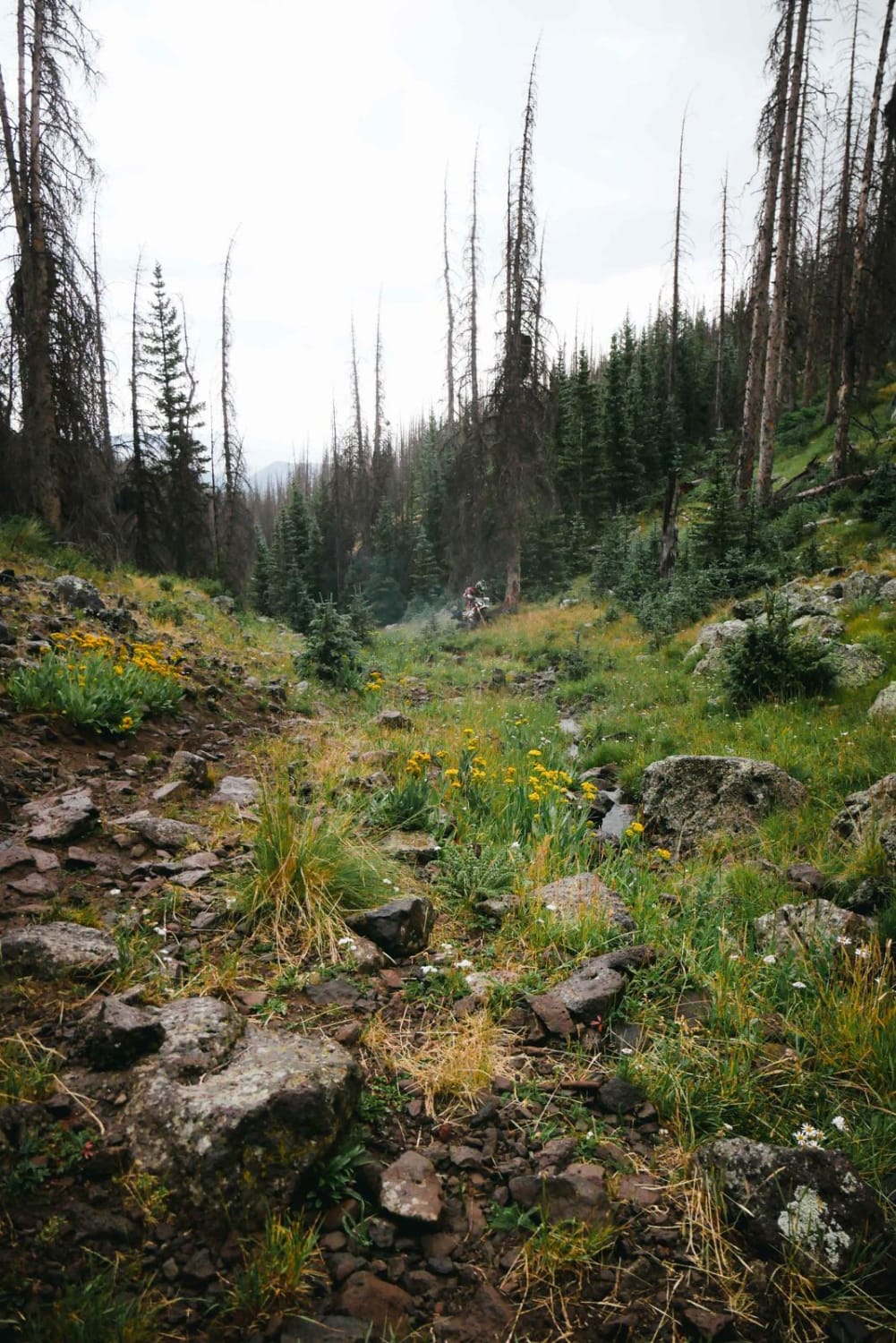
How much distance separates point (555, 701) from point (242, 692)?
5.65 metres

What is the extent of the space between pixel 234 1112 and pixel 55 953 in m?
1.10

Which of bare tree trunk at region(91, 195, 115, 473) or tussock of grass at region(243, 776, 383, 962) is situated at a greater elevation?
bare tree trunk at region(91, 195, 115, 473)

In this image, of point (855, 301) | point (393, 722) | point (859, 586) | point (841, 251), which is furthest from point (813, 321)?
point (393, 722)

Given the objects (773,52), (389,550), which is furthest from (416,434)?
(773,52)

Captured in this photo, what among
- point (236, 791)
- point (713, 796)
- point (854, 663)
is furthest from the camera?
point (854, 663)

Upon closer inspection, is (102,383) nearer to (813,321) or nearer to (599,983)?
(599,983)

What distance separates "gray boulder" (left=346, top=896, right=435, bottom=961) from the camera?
302 centimetres

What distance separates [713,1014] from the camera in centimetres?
253

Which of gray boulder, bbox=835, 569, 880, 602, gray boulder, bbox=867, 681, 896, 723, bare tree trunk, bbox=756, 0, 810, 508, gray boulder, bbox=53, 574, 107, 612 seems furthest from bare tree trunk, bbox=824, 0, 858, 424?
gray boulder, bbox=53, 574, 107, 612

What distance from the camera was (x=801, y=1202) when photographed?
177 cm

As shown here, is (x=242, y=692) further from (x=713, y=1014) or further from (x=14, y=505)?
(x=14, y=505)

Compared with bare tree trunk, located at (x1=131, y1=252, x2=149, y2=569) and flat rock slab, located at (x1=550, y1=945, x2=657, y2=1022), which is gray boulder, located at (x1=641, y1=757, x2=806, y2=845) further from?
bare tree trunk, located at (x1=131, y1=252, x2=149, y2=569)

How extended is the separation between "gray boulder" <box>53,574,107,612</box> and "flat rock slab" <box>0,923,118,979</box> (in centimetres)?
692

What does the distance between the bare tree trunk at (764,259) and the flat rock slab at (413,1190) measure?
17.8m
